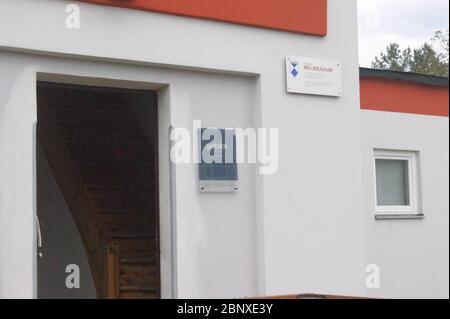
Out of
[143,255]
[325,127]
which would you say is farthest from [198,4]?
[143,255]

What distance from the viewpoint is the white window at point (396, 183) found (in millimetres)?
10078

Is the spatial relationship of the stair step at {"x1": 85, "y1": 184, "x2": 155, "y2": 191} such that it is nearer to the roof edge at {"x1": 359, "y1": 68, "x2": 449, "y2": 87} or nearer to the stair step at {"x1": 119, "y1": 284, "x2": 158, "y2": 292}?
the stair step at {"x1": 119, "y1": 284, "x2": 158, "y2": 292}

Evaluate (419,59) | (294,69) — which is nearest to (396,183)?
(294,69)

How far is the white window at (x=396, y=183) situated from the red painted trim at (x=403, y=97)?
1.84 ft

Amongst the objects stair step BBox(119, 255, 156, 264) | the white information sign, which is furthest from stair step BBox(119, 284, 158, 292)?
the white information sign

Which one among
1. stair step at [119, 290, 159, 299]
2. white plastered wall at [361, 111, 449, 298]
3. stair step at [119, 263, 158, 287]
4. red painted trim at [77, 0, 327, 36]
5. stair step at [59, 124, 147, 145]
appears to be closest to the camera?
red painted trim at [77, 0, 327, 36]

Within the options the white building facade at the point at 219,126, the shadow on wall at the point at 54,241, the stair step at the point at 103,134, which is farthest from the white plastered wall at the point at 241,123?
the shadow on wall at the point at 54,241

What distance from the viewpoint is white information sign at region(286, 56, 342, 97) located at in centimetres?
787

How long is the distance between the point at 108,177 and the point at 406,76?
3.87 m

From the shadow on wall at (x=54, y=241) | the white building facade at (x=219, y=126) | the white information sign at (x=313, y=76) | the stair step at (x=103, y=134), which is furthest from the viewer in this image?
the shadow on wall at (x=54, y=241)

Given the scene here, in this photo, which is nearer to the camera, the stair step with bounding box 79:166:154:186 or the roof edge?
the roof edge

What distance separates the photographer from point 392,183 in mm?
10227

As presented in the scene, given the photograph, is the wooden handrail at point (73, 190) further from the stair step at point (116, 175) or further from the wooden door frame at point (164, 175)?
the wooden door frame at point (164, 175)

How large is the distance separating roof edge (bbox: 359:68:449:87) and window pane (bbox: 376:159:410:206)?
102cm
